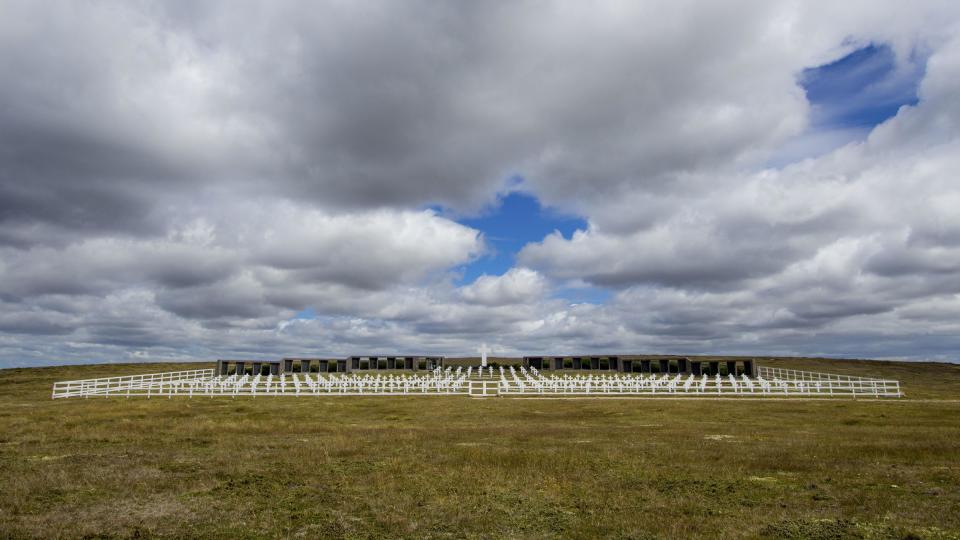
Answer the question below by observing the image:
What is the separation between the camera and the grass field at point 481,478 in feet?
38.0

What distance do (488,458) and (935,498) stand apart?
11.1 metres

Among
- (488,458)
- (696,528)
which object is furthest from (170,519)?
(696,528)

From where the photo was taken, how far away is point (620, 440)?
76.2ft

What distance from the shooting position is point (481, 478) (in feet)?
51.2

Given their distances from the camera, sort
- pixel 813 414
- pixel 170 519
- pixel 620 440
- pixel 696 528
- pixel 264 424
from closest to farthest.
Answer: pixel 696 528, pixel 170 519, pixel 620 440, pixel 264 424, pixel 813 414

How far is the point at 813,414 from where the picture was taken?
1419 inches

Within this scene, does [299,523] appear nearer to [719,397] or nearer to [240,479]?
[240,479]

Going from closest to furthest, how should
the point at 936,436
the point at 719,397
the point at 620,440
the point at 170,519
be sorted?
the point at 170,519 < the point at 620,440 < the point at 936,436 < the point at 719,397

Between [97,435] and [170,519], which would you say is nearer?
[170,519]

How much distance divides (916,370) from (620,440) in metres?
115

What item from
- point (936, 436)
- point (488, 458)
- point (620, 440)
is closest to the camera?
point (488, 458)

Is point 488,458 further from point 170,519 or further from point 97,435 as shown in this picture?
point 97,435

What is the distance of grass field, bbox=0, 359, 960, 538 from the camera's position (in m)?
11.6

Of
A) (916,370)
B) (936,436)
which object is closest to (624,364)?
(916,370)
